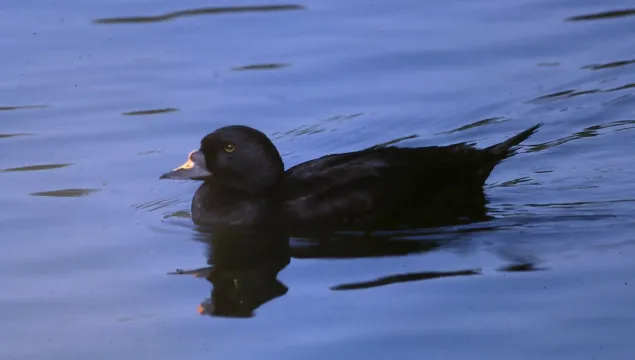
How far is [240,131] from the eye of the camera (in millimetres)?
9242

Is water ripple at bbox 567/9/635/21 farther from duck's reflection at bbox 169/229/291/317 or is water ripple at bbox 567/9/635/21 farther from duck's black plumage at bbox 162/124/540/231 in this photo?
duck's reflection at bbox 169/229/291/317

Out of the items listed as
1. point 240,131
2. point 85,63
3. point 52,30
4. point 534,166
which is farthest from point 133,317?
point 52,30

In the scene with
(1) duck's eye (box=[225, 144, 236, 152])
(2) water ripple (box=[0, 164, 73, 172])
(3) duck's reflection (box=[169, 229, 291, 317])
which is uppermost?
(1) duck's eye (box=[225, 144, 236, 152])

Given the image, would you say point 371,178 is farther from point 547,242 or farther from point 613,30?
point 613,30

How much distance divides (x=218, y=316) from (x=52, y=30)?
662 centimetres

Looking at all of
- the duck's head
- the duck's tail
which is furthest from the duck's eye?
the duck's tail

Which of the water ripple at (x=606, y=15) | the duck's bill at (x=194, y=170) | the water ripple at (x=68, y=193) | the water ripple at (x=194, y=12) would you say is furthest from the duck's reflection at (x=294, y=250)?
the water ripple at (x=194, y=12)

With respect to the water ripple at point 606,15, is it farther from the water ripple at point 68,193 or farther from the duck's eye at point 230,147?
the water ripple at point 68,193

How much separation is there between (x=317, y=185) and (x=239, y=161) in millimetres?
527

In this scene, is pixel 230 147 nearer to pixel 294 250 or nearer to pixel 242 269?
pixel 294 250

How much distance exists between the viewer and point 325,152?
1079 cm

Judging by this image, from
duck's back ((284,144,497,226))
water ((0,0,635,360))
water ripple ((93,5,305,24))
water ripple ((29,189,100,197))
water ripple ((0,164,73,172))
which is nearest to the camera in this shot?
water ((0,0,635,360))

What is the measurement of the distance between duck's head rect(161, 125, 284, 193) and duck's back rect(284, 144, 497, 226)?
6.0 inches

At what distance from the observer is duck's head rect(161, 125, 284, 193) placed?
925 cm
